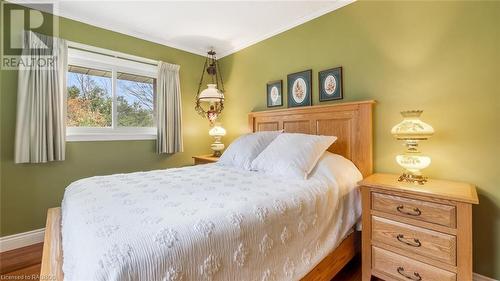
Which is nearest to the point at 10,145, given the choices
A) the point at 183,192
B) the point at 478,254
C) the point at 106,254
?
the point at 183,192

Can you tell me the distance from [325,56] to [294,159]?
130cm

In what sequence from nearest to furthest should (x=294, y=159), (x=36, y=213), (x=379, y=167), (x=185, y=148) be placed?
(x=294, y=159) < (x=379, y=167) < (x=36, y=213) < (x=185, y=148)

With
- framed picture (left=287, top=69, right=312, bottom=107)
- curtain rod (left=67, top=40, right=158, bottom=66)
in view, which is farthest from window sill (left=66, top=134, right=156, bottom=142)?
framed picture (left=287, top=69, right=312, bottom=107)

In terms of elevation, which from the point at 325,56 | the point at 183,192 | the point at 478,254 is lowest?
the point at 478,254

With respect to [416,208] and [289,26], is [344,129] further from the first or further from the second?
[289,26]

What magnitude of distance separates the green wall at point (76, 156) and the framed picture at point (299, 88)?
158 cm

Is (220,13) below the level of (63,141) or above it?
above

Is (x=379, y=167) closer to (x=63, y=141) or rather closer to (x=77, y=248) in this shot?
(x=77, y=248)

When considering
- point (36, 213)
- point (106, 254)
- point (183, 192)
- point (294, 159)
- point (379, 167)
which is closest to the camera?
point (106, 254)

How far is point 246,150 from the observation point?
2.32 m

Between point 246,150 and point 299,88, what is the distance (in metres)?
1.02

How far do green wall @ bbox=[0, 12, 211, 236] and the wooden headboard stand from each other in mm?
1691

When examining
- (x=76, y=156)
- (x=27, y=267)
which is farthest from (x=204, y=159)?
(x=27, y=267)

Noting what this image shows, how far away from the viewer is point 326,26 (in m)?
2.44
